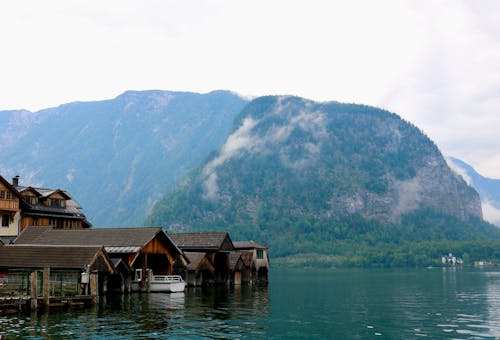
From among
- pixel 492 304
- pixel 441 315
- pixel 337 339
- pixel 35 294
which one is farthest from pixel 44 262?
pixel 492 304

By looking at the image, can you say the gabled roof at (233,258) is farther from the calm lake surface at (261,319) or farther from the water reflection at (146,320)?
the water reflection at (146,320)

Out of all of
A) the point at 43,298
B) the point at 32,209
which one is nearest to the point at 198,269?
the point at 32,209

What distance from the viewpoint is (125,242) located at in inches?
3093

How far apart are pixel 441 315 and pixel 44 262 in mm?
39470

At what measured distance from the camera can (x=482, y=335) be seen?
45.5 m

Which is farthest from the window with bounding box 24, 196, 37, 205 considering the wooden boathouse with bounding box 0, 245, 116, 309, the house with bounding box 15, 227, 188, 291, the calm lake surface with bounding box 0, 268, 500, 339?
the wooden boathouse with bounding box 0, 245, 116, 309

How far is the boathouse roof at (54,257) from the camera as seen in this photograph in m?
62.2

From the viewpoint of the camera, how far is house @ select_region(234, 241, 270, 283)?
119 meters

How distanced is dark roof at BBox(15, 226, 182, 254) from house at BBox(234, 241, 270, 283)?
3894cm

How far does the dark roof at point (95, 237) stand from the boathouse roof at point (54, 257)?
1324 cm

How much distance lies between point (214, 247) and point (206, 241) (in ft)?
7.51

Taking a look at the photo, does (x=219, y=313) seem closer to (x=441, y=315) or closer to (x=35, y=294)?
(x=35, y=294)

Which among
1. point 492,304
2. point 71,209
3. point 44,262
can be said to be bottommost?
point 492,304

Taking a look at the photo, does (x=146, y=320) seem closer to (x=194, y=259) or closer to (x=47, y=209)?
(x=194, y=259)
